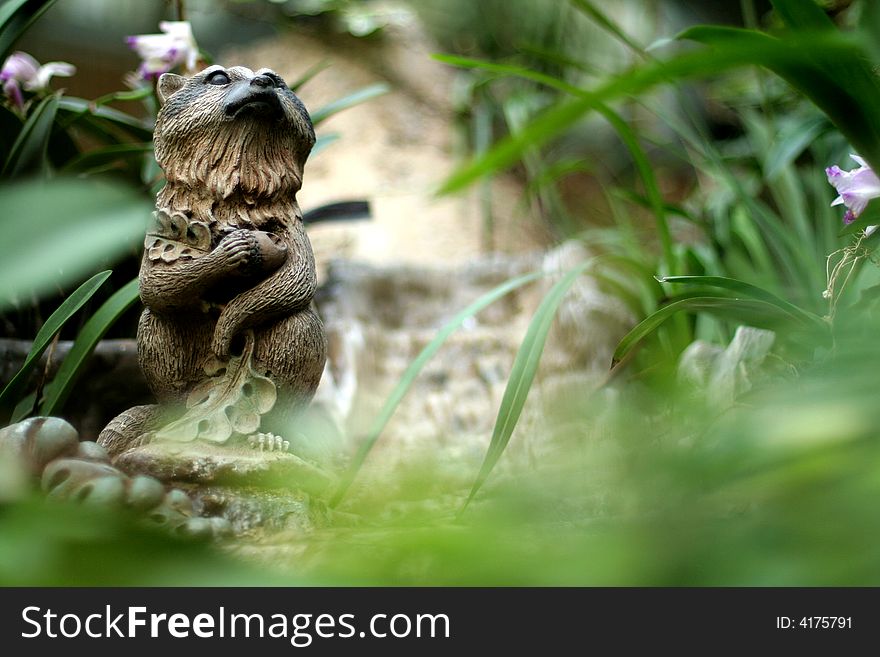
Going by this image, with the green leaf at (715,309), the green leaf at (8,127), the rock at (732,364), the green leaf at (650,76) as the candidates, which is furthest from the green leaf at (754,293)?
the green leaf at (8,127)

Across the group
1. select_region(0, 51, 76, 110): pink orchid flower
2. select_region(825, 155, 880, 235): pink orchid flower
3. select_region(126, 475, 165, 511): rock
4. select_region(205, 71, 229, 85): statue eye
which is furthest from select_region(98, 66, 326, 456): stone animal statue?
select_region(825, 155, 880, 235): pink orchid flower

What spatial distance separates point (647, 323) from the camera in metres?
0.79

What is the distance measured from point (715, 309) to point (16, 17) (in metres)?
0.95

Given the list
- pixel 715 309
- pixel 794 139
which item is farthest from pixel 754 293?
pixel 794 139

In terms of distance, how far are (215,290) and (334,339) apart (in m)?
0.71

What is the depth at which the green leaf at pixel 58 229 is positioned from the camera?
24.2 inches

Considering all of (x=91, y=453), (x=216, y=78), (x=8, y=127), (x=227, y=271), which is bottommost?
(x=91, y=453)

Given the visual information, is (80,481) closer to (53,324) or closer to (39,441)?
(39,441)

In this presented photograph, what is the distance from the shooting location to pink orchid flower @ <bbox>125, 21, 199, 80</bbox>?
3.90ft

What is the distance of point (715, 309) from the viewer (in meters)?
0.83

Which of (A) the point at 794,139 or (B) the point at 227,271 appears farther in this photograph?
(A) the point at 794,139

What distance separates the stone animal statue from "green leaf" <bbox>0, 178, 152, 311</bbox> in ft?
0.19

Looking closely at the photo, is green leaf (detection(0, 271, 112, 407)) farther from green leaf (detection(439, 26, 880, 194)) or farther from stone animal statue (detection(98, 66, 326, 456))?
green leaf (detection(439, 26, 880, 194))

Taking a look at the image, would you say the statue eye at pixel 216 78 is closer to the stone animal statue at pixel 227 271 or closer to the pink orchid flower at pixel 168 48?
the stone animal statue at pixel 227 271
